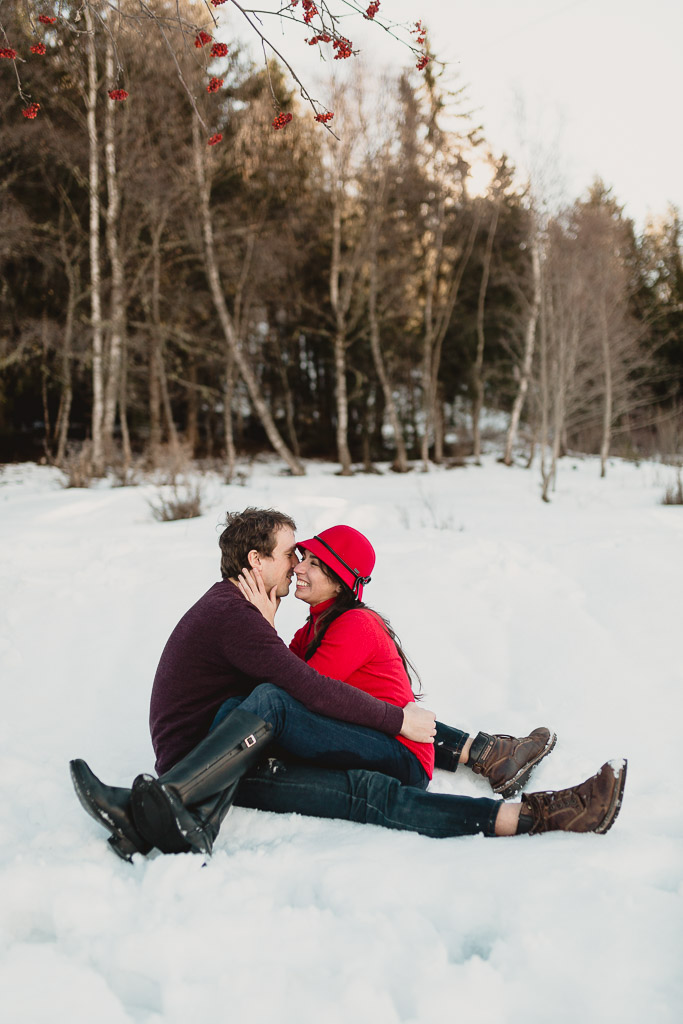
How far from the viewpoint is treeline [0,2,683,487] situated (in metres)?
13.1

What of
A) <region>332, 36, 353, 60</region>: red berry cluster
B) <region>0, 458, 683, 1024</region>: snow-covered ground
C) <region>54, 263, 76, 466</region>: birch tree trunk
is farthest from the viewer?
<region>54, 263, 76, 466</region>: birch tree trunk

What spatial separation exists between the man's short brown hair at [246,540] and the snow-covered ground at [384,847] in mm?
959

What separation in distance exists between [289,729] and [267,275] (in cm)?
1576

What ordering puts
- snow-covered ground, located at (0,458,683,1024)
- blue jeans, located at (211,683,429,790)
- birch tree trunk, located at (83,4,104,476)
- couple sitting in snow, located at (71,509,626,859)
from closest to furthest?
snow-covered ground, located at (0,458,683,1024) → couple sitting in snow, located at (71,509,626,859) → blue jeans, located at (211,683,429,790) → birch tree trunk, located at (83,4,104,476)

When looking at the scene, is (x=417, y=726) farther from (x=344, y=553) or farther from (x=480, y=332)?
(x=480, y=332)

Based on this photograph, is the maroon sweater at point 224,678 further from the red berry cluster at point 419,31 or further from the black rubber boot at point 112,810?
the red berry cluster at point 419,31

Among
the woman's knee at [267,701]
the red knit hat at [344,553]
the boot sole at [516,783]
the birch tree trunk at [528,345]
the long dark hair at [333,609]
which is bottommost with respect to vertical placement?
the boot sole at [516,783]

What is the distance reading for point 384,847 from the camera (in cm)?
221

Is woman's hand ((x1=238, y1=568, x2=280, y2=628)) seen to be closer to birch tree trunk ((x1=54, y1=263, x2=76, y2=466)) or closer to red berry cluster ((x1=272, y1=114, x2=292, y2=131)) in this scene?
red berry cluster ((x1=272, y1=114, x2=292, y2=131))

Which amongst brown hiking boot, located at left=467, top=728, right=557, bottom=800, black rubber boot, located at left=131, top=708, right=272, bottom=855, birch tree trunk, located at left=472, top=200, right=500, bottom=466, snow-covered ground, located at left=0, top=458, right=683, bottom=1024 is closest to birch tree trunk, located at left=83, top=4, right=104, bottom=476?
snow-covered ground, located at left=0, top=458, right=683, bottom=1024

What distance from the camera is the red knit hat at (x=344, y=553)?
2.79 m

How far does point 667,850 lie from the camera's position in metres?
2.18

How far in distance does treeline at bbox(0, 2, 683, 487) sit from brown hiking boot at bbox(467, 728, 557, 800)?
7897 mm

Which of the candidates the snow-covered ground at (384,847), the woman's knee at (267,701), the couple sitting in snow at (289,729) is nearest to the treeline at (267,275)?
the snow-covered ground at (384,847)
